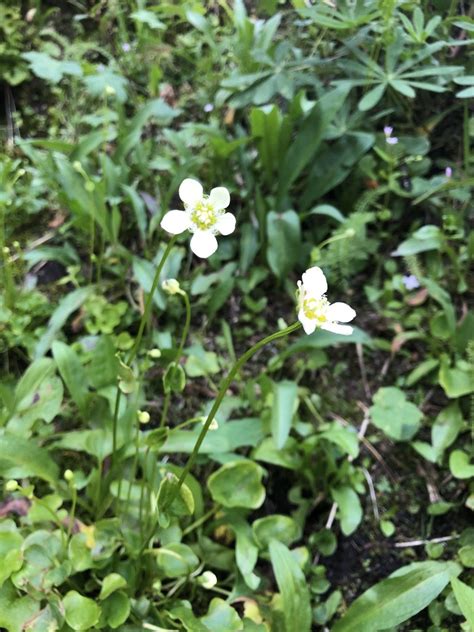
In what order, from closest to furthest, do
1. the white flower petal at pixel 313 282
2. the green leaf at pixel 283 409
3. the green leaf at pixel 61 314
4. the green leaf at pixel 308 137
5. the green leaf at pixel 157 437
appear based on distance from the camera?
the white flower petal at pixel 313 282 → the green leaf at pixel 157 437 → the green leaf at pixel 283 409 → the green leaf at pixel 61 314 → the green leaf at pixel 308 137

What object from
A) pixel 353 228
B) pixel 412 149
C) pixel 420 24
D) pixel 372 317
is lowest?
pixel 372 317

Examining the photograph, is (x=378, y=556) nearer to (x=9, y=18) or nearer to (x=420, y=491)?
(x=420, y=491)

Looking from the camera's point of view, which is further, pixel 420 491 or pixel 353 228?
pixel 353 228

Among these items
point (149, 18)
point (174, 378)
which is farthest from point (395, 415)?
point (149, 18)

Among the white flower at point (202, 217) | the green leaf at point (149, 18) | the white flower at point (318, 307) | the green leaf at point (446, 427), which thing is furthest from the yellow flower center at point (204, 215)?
the green leaf at point (149, 18)

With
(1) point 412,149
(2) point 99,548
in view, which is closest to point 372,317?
(1) point 412,149

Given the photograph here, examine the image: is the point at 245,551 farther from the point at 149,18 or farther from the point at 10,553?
the point at 149,18

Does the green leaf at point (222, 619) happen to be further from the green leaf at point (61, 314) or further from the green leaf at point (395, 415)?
the green leaf at point (61, 314)
